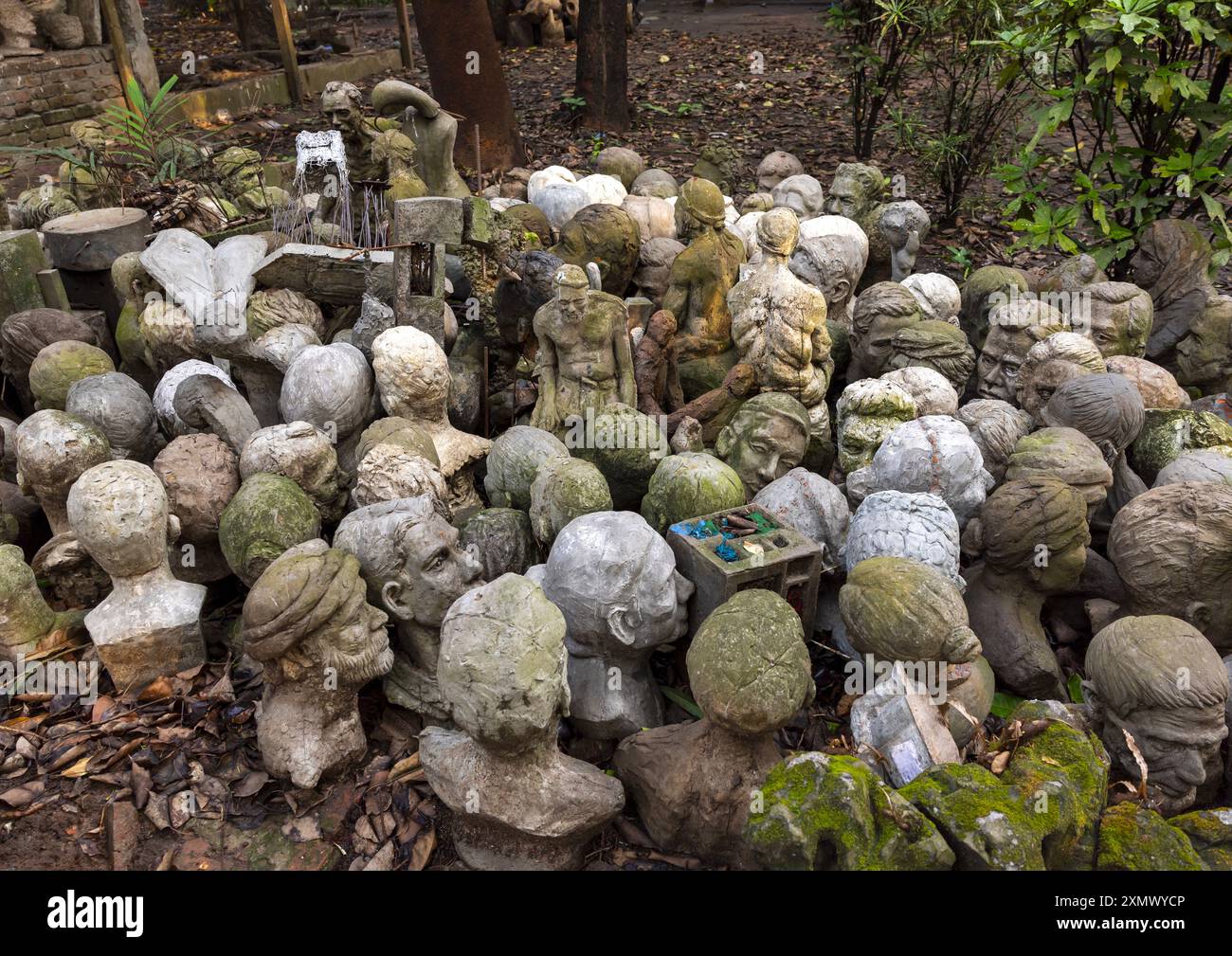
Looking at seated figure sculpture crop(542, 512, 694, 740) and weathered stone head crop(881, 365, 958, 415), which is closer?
seated figure sculpture crop(542, 512, 694, 740)

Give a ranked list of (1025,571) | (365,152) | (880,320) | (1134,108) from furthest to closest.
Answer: (365,152) < (1134,108) < (880,320) < (1025,571)

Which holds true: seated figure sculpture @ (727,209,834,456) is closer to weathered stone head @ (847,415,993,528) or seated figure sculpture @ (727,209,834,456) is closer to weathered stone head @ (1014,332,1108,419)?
weathered stone head @ (847,415,993,528)

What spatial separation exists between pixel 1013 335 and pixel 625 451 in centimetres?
263

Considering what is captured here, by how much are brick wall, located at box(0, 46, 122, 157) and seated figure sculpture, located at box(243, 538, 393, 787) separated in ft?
35.8

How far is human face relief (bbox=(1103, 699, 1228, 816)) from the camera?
377 centimetres

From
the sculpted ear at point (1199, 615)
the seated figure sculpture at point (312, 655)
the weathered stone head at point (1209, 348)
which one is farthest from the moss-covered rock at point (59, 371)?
the weathered stone head at point (1209, 348)

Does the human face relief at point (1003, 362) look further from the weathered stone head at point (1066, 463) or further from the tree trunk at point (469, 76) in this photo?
the tree trunk at point (469, 76)

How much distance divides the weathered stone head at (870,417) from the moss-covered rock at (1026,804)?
78.7 inches

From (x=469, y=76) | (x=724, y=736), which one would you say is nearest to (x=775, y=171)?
(x=469, y=76)

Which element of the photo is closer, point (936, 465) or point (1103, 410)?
point (936, 465)

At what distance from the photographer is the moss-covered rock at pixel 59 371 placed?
222 inches

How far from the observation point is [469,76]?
10266 mm

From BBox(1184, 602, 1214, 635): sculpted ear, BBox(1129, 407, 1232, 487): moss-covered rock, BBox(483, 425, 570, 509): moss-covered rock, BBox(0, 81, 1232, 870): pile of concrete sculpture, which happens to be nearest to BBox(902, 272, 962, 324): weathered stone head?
BBox(0, 81, 1232, 870): pile of concrete sculpture

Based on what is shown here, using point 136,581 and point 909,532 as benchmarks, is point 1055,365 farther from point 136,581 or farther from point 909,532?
point 136,581
